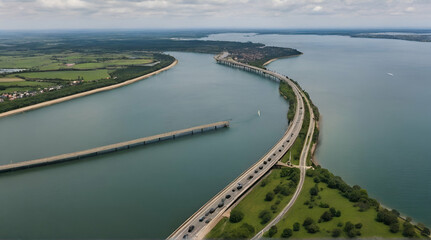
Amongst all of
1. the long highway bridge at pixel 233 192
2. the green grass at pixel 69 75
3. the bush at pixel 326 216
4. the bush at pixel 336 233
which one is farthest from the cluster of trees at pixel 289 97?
the green grass at pixel 69 75

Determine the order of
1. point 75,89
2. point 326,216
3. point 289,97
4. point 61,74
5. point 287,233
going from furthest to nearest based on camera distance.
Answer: point 61,74
point 75,89
point 289,97
point 326,216
point 287,233

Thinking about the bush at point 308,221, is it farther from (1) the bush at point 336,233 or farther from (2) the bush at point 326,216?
(1) the bush at point 336,233

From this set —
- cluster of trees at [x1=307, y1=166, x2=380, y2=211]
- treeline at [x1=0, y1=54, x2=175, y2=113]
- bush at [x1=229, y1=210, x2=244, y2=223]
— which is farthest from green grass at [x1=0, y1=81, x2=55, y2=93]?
cluster of trees at [x1=307, y1=166, x2=380, y2=211]

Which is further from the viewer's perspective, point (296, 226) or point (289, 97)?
point (289, 97)

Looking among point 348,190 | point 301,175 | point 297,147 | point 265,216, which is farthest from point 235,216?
point 297,147

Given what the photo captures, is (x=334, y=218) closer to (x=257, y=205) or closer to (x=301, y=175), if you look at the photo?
(x=257, y=205)

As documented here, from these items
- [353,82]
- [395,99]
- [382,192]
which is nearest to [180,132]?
[382,192]

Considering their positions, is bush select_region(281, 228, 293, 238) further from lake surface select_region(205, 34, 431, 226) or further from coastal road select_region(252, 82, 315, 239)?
lake surface select_region(205, 34, 431, 226)

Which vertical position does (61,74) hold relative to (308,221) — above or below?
above
